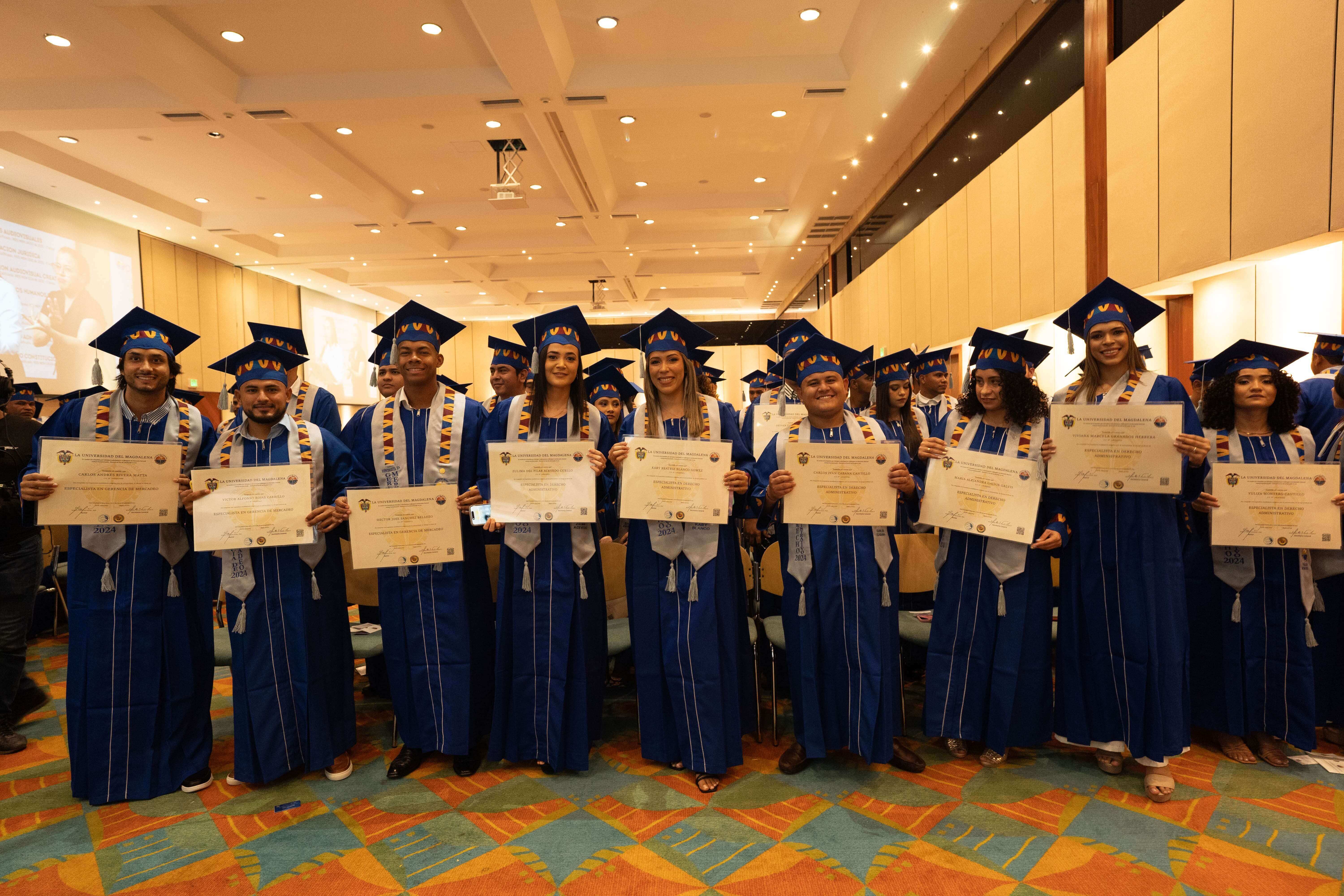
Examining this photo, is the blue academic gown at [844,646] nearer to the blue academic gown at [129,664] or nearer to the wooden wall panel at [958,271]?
the blue academic gown at [129,664]

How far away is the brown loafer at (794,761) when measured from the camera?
3.09 metres

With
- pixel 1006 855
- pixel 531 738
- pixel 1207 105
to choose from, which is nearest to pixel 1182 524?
pixel 1006 855

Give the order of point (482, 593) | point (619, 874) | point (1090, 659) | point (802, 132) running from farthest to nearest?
1. point (802, 132)
2. point (482, 593)
3. point (1090, 659)
4. point (619, 874)

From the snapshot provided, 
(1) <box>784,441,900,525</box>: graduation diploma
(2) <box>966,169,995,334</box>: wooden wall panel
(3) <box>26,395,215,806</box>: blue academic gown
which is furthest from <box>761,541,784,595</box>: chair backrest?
(2) <box>966,169,995,334</box>: wooden wall panel

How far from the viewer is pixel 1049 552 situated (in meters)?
3.04

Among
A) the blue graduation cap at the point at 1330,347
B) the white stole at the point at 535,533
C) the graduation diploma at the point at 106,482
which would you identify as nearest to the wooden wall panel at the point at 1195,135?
the blue graduation cap at the point at 1330,347

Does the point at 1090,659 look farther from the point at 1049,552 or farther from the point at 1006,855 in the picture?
the point at 1006,855

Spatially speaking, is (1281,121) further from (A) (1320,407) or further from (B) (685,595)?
(B) (685,595)

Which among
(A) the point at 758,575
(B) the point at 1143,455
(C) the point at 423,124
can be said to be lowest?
(A) the point at 758,575

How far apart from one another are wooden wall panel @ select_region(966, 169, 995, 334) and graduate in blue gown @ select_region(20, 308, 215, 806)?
280 inches

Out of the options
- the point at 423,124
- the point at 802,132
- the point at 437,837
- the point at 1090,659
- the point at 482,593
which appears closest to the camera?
the point at 437,837

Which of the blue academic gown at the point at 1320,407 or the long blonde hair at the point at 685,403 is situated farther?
the blue academic gown at the point at 1320,407

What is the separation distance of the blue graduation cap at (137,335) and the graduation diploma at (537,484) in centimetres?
147

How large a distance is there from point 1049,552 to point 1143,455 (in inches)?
22.0
